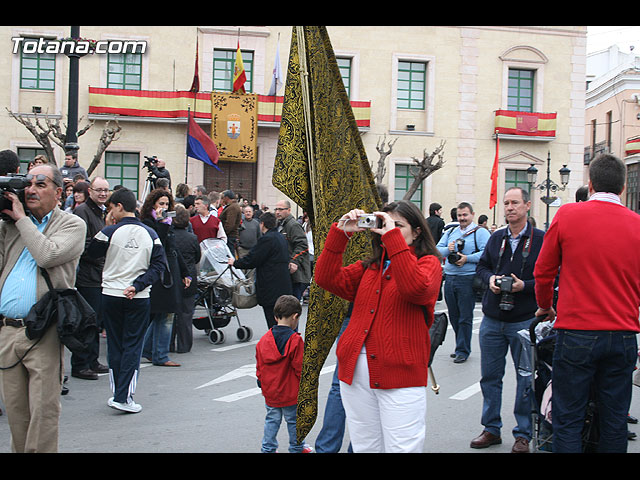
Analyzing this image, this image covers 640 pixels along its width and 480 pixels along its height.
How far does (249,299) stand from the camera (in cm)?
952

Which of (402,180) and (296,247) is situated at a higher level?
(402,180)

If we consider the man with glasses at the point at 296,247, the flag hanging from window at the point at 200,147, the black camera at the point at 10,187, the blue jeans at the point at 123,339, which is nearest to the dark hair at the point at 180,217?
the man with glasses at the point at 296,247

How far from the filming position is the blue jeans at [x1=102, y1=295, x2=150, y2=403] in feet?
20.8

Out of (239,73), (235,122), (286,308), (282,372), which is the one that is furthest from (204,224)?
(235,122)

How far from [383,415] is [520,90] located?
1100 inches

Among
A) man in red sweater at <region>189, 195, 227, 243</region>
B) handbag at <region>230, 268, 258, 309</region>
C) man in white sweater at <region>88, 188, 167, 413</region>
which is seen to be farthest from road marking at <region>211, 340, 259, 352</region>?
man in white sweater at <region>88, 188, 167, 413</region>

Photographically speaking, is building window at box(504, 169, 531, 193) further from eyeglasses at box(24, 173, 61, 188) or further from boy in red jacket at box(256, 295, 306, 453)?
eyeglasses at box(24, 173, 61, 188)

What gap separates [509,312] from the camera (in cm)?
547

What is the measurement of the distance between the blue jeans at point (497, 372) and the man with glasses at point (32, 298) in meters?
3.22

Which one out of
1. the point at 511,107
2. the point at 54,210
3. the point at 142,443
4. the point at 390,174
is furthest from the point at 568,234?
the point at 511,107

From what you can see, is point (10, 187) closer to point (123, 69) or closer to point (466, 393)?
point (466, 393)

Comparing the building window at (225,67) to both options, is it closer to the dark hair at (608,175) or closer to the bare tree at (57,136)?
the bare tree at (57,136)

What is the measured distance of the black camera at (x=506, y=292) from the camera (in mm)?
5340
